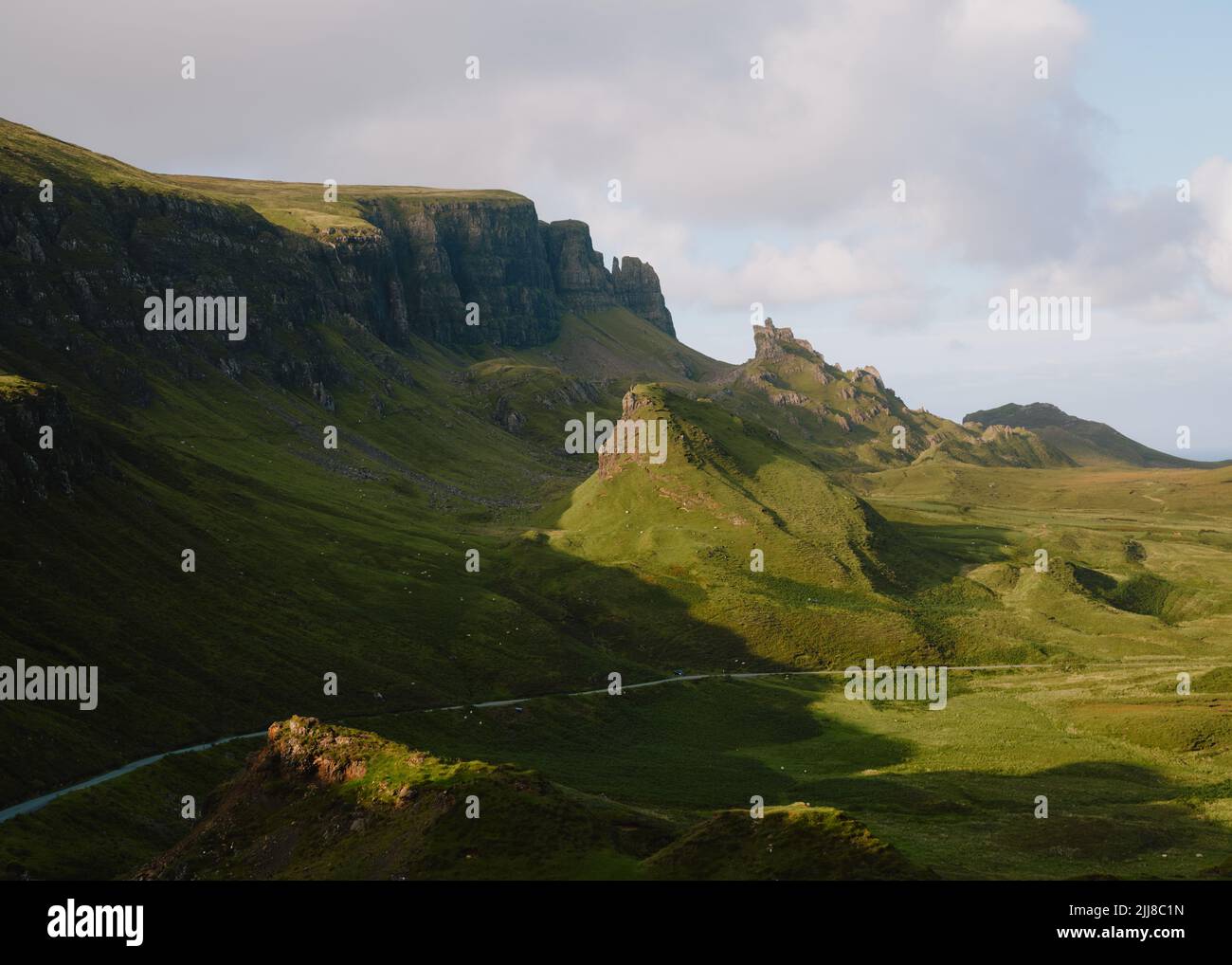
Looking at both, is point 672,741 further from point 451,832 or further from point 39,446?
point 39,446

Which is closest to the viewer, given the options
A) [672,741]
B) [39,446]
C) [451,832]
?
[451,832]

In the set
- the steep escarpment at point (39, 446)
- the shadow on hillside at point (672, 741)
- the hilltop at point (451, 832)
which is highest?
A: the steep escarpment at point (39, 446)

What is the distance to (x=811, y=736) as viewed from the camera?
14175 cm

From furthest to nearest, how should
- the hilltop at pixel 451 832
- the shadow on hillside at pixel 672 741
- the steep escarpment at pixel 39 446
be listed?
1. the steep escarpment at pixel 39 446
2. the shadow on hillside at pixel 672 741
3. the hilltop at pixel 451 832

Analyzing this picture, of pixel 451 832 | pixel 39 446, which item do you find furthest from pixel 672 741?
pixel 39 446

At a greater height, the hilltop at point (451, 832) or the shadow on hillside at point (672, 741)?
the hilltop at point (451, 832)

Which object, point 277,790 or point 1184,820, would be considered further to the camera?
point 1184,820

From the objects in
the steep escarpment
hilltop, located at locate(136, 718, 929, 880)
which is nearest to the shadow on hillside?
hilltop, located at locate(136, 718, 929, 880)

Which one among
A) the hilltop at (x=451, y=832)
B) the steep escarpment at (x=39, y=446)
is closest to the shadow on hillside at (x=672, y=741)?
the hilltop at (x=451, y=832)

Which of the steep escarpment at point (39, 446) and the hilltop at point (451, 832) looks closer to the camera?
the hilltop at point (451, 832)

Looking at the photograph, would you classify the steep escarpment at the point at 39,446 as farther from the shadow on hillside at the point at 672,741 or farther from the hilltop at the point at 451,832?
the hilltop at the point at 451,832
